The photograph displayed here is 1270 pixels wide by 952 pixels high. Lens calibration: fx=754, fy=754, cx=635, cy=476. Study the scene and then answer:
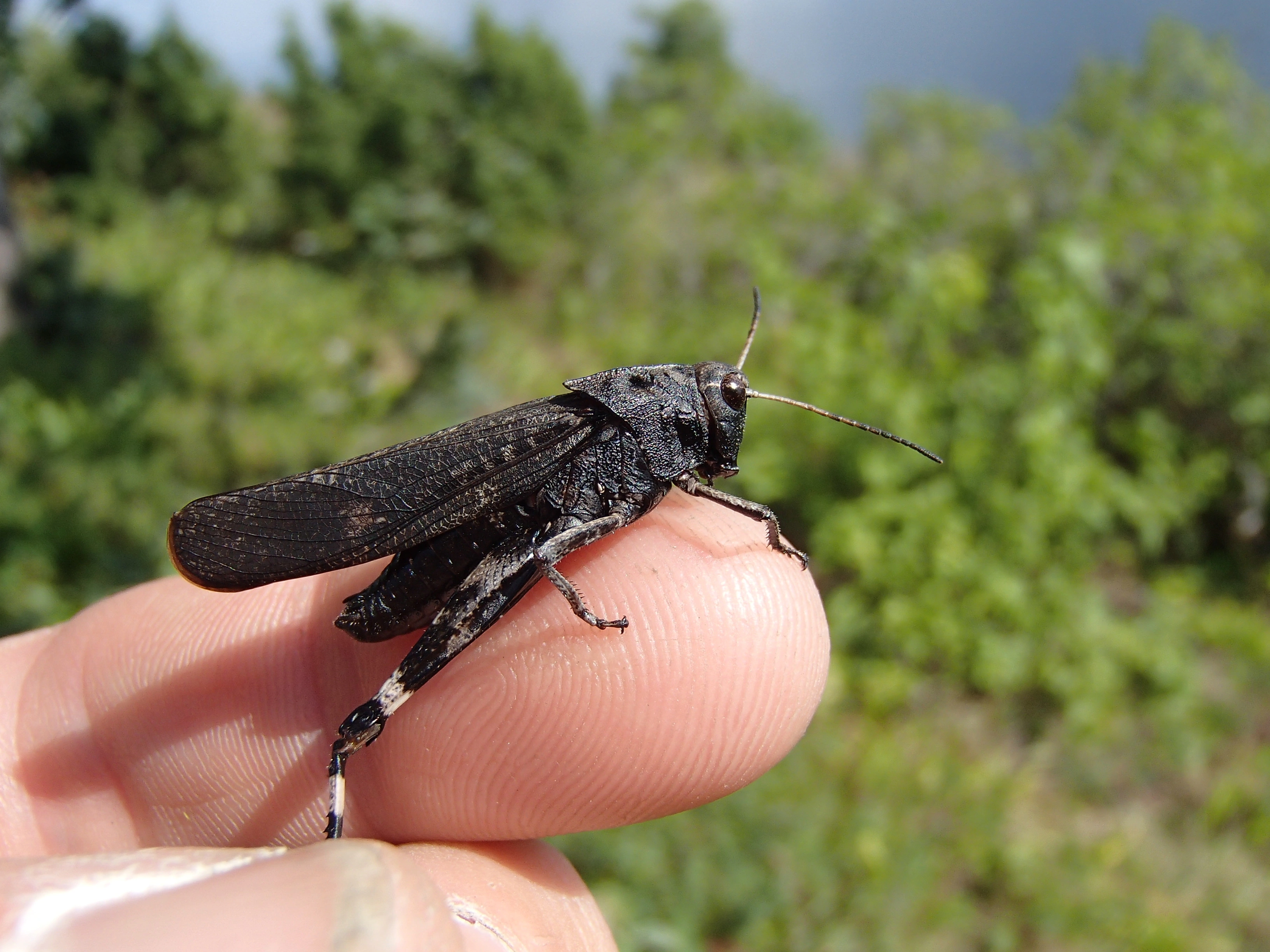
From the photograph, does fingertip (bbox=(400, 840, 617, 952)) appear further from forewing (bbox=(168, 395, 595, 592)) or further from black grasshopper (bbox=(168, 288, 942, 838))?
forewing (bbox=(168, 395, 595, 592))

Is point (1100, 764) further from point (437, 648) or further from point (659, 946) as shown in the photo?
point (437, 648)

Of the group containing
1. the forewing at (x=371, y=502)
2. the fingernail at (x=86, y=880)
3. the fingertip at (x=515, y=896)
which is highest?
the forewing at (x=371, y=502)

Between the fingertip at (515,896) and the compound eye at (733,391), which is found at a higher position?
the compound eye at (733,391)

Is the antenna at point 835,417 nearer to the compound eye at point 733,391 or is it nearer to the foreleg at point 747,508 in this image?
the compound eye at point 733,391

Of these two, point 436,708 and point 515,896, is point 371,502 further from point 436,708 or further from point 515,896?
point 515,896

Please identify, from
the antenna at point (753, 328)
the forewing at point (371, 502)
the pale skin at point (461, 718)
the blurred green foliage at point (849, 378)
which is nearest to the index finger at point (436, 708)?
the pale skin at point (461, 718)

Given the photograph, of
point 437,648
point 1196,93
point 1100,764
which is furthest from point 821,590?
point 1196,93
